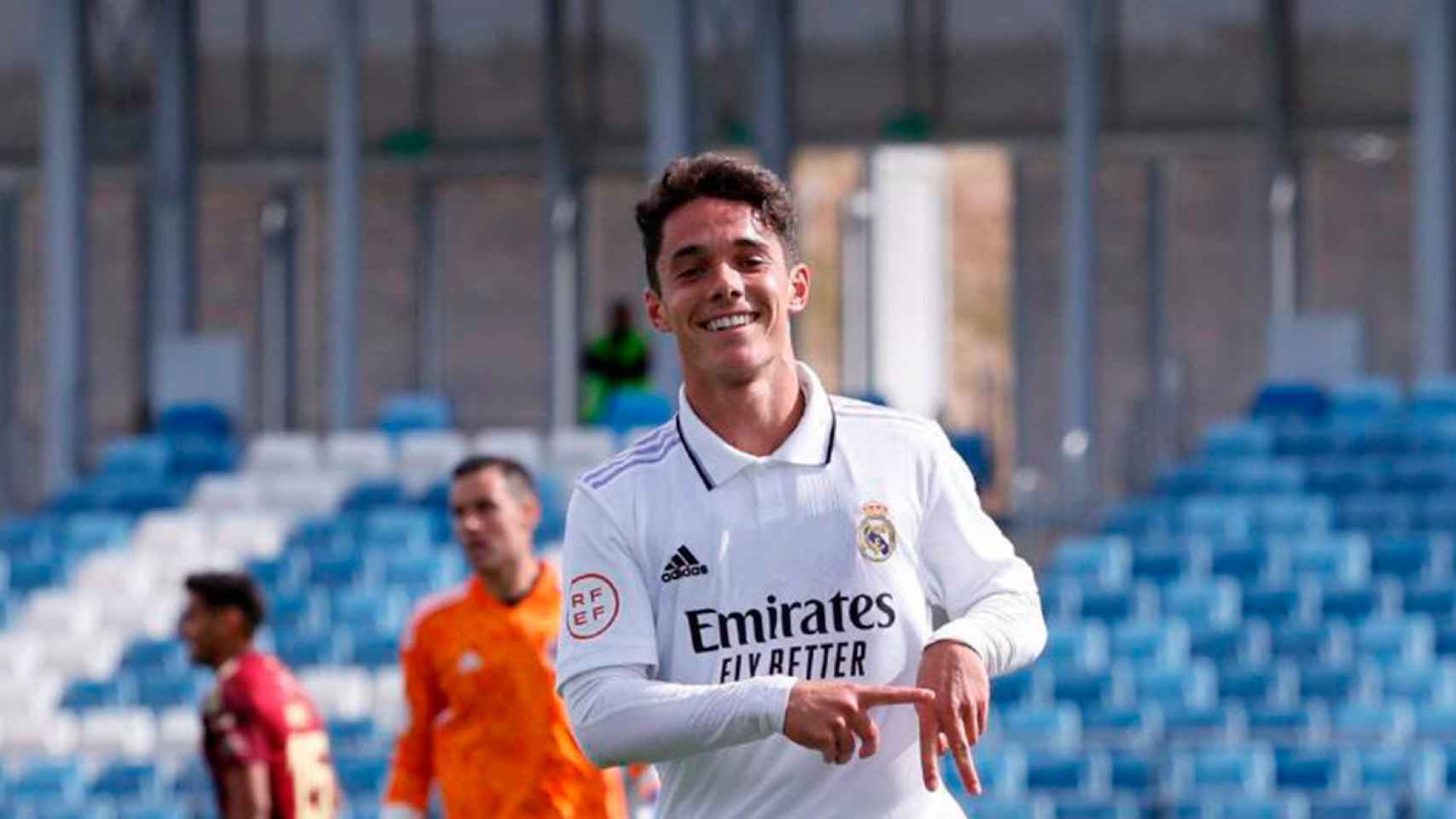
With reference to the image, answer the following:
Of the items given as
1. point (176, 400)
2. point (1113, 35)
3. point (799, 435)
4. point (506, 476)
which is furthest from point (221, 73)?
point (799, 435)

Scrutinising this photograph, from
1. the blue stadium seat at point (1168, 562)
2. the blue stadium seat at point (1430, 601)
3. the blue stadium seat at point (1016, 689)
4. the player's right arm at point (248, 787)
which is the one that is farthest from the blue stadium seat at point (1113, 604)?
the player's right arm at point (248, 787)

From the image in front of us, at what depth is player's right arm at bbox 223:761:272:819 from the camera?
8641 millimetres

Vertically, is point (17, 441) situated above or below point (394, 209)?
below

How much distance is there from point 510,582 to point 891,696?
4368 millimetres

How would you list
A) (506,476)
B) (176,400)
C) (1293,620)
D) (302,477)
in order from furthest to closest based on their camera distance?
(176,400) < (302,477) < (1293,620) < (506,476)

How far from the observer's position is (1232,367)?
24.9 m

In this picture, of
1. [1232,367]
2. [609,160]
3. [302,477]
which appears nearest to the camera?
[302,477]

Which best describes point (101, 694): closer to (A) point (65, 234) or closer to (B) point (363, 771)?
(B) point (363, 771)

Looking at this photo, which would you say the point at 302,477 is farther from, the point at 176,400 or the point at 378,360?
the point at 378,360

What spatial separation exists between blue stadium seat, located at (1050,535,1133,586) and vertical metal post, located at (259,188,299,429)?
11.0 meters

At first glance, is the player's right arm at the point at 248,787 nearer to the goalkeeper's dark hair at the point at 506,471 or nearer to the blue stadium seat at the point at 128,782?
the goalkeeper's dark hair at the point at 506,471

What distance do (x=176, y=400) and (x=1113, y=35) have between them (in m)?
7.85

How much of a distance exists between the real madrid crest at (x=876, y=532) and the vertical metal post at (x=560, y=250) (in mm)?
21845

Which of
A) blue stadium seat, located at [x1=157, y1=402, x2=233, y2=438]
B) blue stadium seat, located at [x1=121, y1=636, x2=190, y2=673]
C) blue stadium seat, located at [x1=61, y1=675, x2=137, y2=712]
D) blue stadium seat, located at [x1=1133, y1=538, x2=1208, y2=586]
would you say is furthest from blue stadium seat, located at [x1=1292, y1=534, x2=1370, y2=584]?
blue stadium seat, located at [x1=157, y1=402, x2=233, y2=438]
